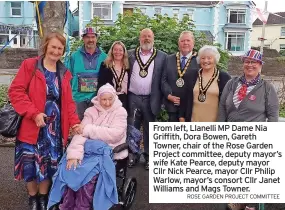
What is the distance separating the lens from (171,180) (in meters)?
3.08

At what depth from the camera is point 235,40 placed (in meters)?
36.0

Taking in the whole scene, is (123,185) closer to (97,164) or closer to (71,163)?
(97,164)

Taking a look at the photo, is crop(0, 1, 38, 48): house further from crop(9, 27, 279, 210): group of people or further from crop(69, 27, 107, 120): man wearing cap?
crop(9, 27, 279, 210): group of people

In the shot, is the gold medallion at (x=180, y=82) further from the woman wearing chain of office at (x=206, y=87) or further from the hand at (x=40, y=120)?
the hand at (x=40, y=120)

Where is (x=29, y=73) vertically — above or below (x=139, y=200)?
above

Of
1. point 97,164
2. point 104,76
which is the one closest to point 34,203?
point 97,164

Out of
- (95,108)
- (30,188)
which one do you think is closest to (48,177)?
(30,188)

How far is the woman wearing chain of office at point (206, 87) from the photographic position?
3.86m

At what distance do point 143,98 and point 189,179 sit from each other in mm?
1739

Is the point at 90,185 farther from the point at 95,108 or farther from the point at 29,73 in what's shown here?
the point at 29,73

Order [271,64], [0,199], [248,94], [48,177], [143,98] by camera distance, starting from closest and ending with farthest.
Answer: [248,94], [48,177], [0,199], [143,98], [271,64]

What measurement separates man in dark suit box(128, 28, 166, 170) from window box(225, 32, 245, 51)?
3293 cm

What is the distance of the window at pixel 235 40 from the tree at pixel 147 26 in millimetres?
30941

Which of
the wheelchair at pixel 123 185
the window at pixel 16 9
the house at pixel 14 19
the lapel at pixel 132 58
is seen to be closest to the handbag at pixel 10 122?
the wheelchair at pixel 123 185
